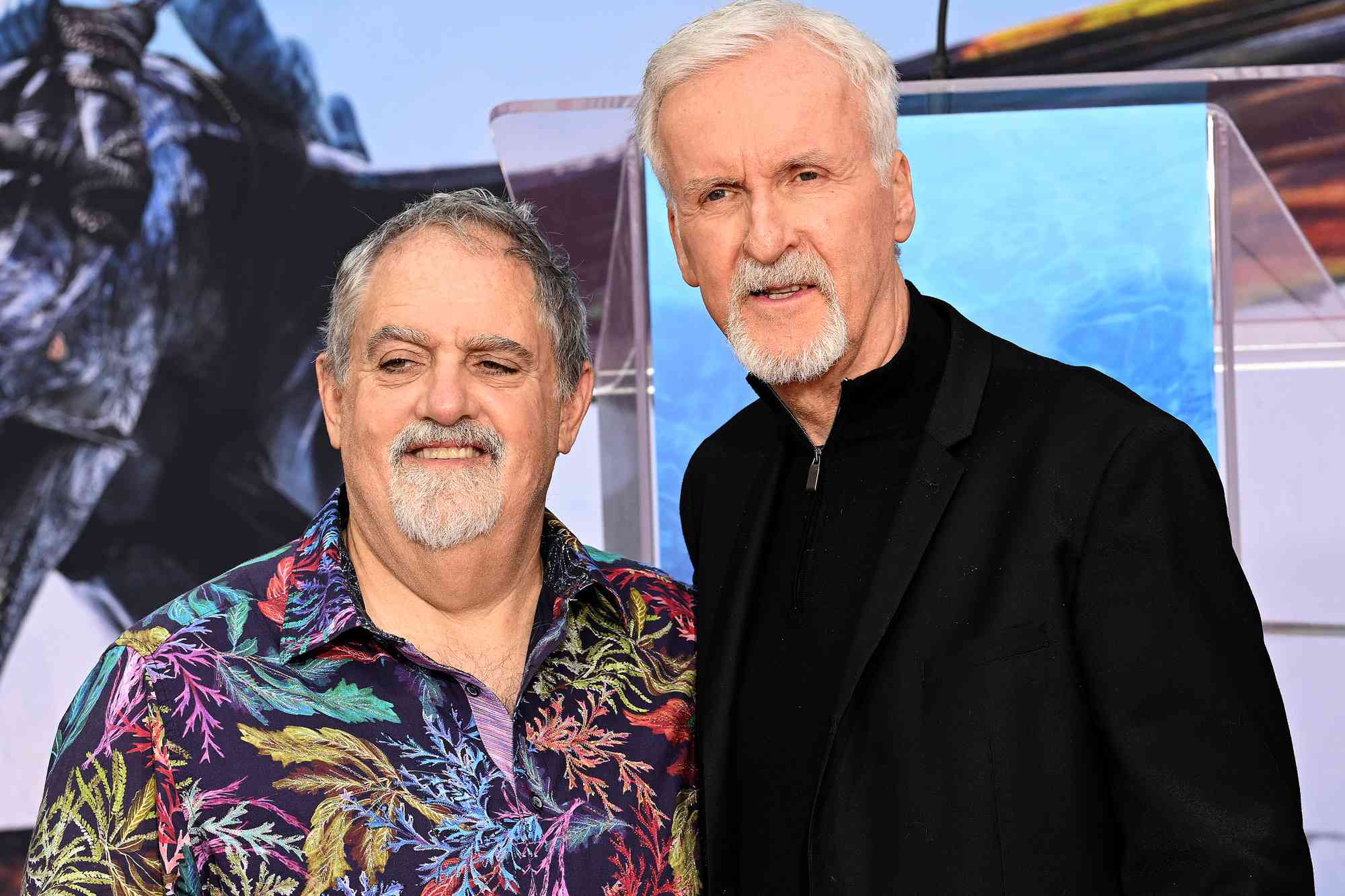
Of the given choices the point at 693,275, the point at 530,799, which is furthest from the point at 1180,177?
the point at 530,799

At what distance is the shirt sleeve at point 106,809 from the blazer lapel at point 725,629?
0.56m

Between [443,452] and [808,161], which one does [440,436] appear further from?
[808,161]

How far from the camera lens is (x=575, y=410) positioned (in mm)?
1667

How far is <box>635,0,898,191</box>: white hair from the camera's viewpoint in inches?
57.7

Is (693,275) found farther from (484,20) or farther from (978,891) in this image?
(484,20)

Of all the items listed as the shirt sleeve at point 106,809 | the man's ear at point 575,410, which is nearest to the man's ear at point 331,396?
the man's ear at point 575,410

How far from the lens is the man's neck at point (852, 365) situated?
58.9 inches

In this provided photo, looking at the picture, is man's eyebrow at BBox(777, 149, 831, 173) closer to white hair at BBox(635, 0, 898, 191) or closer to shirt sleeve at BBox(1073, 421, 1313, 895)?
white hair at BBox(635, 0, 898, 191)

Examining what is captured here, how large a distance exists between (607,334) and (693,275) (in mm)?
366

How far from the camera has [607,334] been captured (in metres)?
1.93

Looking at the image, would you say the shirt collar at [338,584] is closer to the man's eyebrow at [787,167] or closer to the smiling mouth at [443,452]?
the smiling mouth at [443,452]

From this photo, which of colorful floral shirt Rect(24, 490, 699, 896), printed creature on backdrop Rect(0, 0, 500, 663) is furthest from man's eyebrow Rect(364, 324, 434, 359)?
printed creature on backdrop Rect(0, 0, 500, 663)

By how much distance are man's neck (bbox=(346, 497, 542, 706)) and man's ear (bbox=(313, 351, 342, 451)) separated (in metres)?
0.11

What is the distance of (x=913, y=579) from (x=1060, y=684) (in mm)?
175
